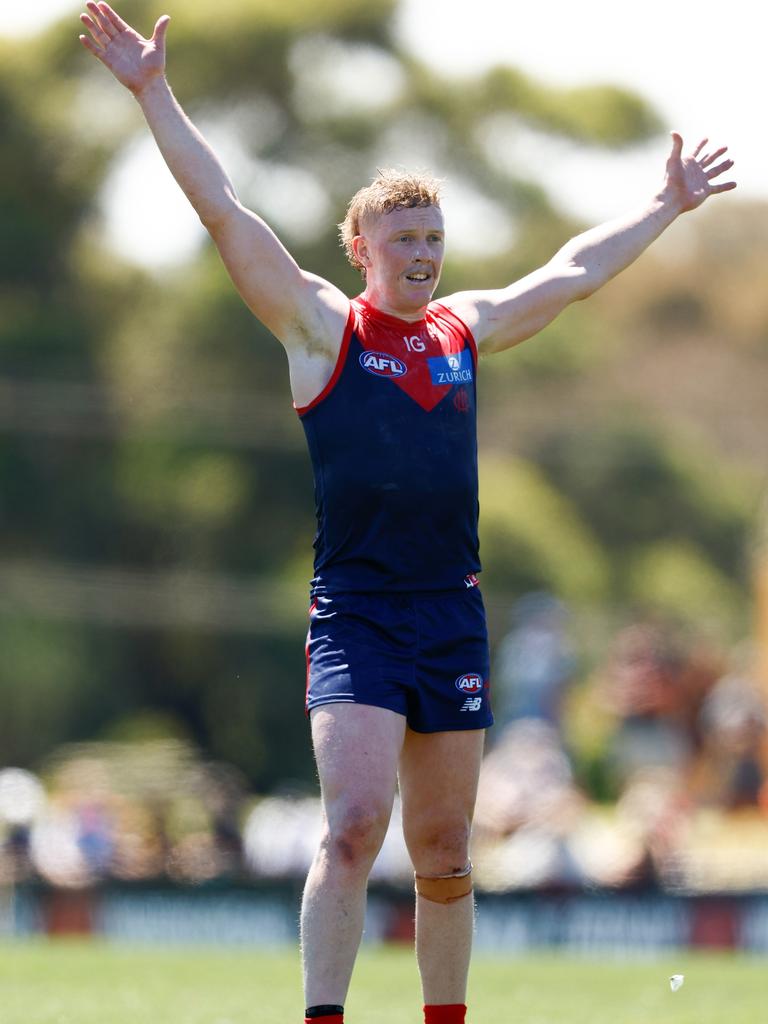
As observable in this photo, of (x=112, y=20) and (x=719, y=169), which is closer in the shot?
(x=112, y=20)

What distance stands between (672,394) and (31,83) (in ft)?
64.9

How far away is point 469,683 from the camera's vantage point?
19.2 feet

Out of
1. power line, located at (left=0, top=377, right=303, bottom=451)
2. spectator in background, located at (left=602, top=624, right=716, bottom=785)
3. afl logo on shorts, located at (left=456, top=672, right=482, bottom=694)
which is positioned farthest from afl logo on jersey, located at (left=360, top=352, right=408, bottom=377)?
power line, located at (left=0, top=377, right=303, bottom=451)

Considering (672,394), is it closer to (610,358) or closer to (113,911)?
(610,358)

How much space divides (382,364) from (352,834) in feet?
4.36

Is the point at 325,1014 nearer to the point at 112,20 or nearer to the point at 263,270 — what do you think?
the point at 263,270

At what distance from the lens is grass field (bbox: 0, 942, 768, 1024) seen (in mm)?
8664

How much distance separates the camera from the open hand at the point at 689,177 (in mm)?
6832

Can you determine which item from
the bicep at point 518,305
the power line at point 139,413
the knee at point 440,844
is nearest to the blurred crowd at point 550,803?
the power line at point 139,413

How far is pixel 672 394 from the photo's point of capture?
5072 centimetres

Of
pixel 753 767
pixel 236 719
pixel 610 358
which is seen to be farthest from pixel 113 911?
pixel 610 358

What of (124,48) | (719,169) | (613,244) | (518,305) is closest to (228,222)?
(124,48)

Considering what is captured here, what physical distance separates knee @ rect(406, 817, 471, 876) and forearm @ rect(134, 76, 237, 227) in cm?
183

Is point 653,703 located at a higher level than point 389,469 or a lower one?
lower
